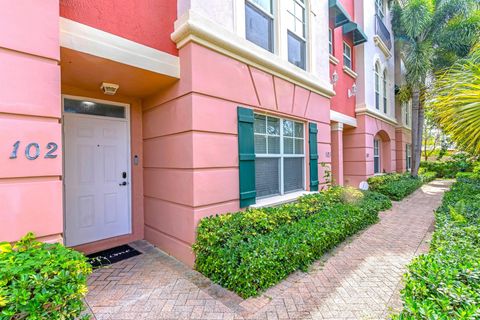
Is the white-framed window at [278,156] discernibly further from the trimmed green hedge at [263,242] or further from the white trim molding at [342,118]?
the white trim molding at [342,118]

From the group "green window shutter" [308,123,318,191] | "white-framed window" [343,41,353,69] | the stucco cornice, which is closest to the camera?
"green window shutter" [308,123,318,191]

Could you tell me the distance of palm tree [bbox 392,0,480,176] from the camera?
1062cm

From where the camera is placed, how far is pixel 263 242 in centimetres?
344

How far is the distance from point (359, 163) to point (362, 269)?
744 centimetres

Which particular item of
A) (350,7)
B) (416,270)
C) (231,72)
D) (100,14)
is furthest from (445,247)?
(350,7)

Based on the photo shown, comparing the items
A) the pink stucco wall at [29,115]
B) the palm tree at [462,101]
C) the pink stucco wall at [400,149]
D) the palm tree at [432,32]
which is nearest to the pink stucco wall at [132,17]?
the pink stucco wall at [29,115]

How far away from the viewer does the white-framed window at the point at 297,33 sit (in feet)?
19.4

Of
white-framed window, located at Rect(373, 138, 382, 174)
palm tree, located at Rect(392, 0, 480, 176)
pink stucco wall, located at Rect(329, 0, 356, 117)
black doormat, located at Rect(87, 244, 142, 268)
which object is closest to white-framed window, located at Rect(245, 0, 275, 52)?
pink stucco wall, located at Rect(329, 0, 356, 117)

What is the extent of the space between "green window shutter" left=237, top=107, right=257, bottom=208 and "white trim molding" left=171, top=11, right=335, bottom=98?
3.38 ft

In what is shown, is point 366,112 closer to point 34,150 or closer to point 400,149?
point 400,149

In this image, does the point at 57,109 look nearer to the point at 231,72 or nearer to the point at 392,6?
the point at 231,72

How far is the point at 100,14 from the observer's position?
10.9ft

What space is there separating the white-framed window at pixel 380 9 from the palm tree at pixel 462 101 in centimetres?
950

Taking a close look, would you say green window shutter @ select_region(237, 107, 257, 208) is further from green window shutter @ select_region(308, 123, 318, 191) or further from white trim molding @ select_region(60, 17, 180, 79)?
green window shutter @ select_region(308, 123, 318, 191)
